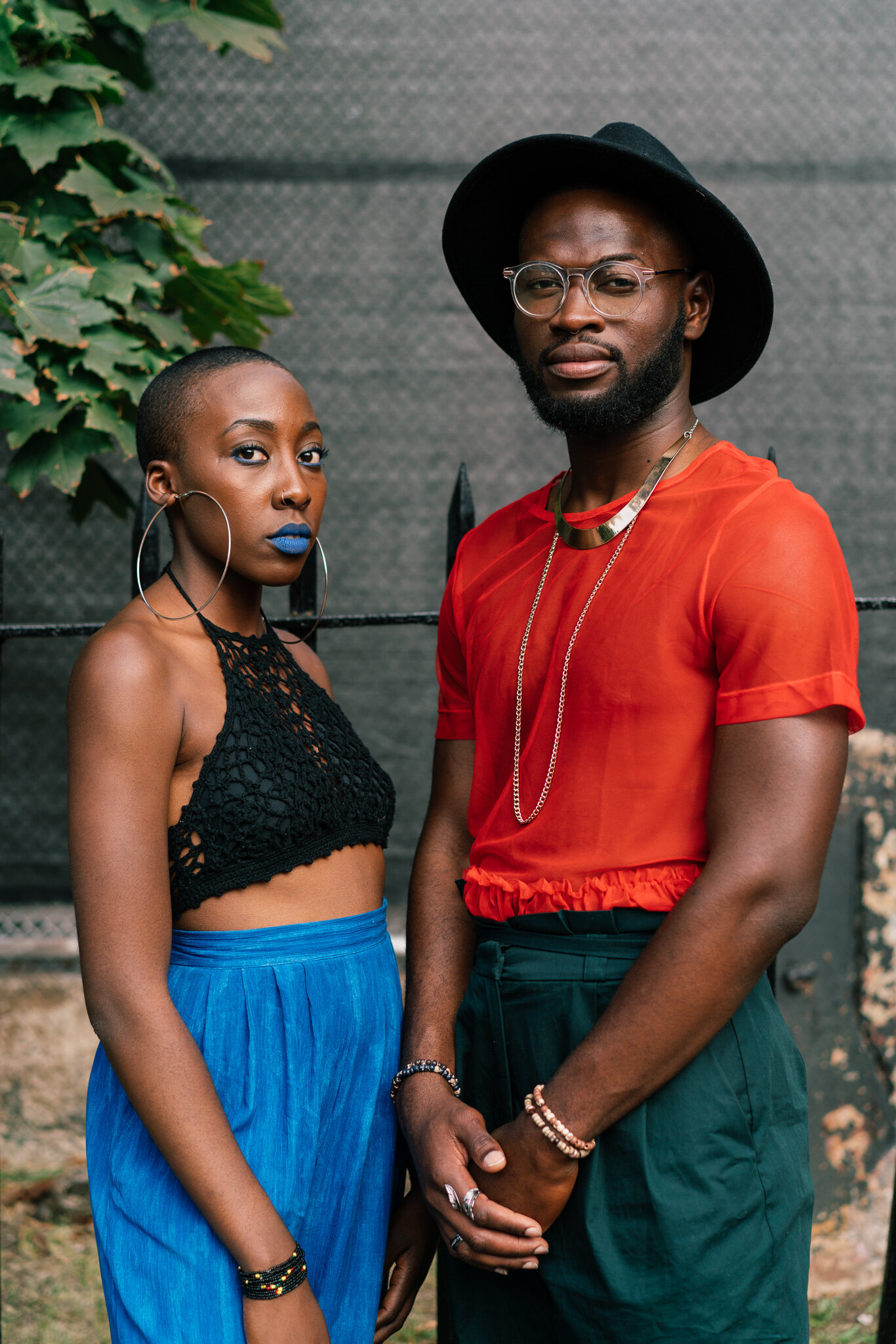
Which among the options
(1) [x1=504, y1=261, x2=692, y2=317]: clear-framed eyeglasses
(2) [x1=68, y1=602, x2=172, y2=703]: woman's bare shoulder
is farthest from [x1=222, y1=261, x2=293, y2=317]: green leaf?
(2) [x1=68, y1=602, x2=172, y2=703]: woman's bare shoulder

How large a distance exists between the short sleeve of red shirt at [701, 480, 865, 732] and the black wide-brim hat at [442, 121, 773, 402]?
1.31 feet

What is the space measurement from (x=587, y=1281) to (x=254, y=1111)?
0.50m

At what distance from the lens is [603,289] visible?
5.15ft

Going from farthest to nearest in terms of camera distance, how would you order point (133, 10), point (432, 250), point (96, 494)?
point (432, 250), point (96, 494), point (133, 10)

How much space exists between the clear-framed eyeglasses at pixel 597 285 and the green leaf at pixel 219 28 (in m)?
1.58

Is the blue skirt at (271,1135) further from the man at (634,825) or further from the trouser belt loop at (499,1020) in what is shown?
the trouser belt loop at (499,1020)

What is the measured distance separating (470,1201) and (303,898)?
47 centimetres

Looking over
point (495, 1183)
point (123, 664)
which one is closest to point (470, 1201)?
point (495, 1183)

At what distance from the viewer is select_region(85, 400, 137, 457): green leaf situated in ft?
8.17

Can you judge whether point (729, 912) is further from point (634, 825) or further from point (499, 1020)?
point (499, 1020)

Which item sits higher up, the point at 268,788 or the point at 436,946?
the point at 268,788

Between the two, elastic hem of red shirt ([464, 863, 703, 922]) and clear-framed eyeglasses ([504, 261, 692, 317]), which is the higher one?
clear-framed eyeglasses ([504, 261, 692, 317])

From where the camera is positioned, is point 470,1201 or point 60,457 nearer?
point 470,1201

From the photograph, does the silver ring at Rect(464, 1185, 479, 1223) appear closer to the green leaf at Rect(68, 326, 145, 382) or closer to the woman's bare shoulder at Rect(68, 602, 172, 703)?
the woman's bare shoulder at Rect(68, 602, 172, 703)
